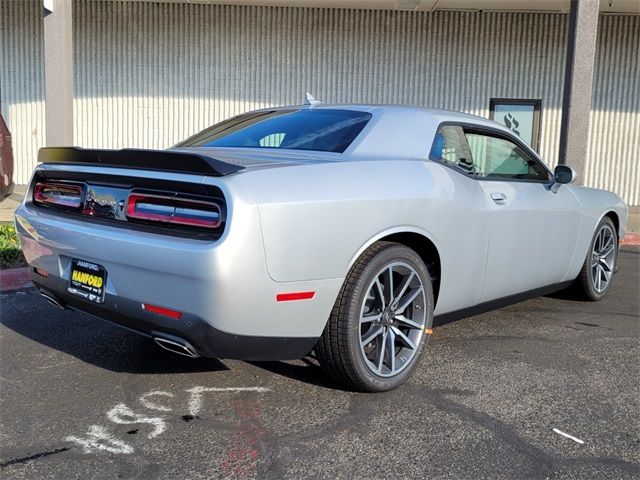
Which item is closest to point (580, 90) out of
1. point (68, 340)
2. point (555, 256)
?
point (555, 256)

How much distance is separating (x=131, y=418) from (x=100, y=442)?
0.24m

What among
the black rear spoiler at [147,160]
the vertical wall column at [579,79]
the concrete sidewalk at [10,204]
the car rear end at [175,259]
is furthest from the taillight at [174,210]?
the vertical wall column at [579,79]

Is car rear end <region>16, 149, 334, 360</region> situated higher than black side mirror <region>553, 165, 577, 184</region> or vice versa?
black side mirror <region>553, 165, 577, 184</region>

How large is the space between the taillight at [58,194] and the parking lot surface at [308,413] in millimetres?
966

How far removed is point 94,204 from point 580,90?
726cm

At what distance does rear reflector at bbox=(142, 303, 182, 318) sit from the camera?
8.62 ft

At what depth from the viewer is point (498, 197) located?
149 inches

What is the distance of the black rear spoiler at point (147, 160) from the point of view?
259 cm

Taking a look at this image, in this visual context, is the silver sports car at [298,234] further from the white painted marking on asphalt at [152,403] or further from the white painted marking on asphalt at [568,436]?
the white painted marking on asphalt at [568,436]

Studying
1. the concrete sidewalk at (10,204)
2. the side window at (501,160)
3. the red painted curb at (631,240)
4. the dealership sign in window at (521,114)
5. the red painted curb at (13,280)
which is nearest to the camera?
the side window at (501,160)

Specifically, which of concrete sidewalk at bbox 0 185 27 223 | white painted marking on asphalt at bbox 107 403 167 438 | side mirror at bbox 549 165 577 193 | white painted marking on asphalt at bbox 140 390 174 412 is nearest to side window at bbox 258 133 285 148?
white painted marking on asphalt at bbox 140 390 174 412

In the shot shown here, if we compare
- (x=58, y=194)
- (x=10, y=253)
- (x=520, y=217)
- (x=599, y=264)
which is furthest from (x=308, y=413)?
(x=10, y=253)

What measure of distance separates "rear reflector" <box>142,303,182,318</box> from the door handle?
2.09 meters

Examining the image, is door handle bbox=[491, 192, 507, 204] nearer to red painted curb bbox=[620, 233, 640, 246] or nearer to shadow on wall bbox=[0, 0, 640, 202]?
red painted curb bbox=[620, 233, 640, 246]
